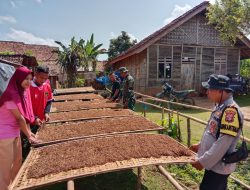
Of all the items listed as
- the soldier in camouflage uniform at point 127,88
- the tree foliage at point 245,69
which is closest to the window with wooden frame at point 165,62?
the soldier in camouflage uniform at point 127,88

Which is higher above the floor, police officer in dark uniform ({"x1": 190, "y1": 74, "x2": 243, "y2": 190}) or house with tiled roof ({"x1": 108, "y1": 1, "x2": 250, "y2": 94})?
house with tiled roof ({"x1": 108, "y1": 1, "x2": 250, "y2": 94})

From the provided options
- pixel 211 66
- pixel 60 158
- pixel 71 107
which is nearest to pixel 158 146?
pixel 60 158

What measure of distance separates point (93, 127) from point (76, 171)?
5.62ft

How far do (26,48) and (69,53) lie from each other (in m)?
13.5

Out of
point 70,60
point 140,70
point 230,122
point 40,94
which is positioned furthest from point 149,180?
point 70,60

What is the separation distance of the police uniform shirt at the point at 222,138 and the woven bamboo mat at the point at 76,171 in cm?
78

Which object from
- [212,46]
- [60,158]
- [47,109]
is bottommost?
[60,158]

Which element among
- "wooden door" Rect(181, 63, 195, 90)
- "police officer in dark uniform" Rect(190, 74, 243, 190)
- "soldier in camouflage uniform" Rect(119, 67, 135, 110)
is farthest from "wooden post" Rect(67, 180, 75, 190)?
"wooden door" Rect(181, 63, 195, 90)

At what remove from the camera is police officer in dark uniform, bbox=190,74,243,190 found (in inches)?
82.8

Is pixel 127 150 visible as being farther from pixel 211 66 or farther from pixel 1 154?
pixel 211 66

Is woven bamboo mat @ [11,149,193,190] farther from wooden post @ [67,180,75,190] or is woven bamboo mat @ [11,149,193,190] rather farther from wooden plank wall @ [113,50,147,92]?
wooden plank wall @ [113,50,147,92]

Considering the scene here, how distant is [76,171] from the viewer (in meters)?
2.77

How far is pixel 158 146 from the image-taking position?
346 cm

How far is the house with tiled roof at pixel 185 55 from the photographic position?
47.1 feet
